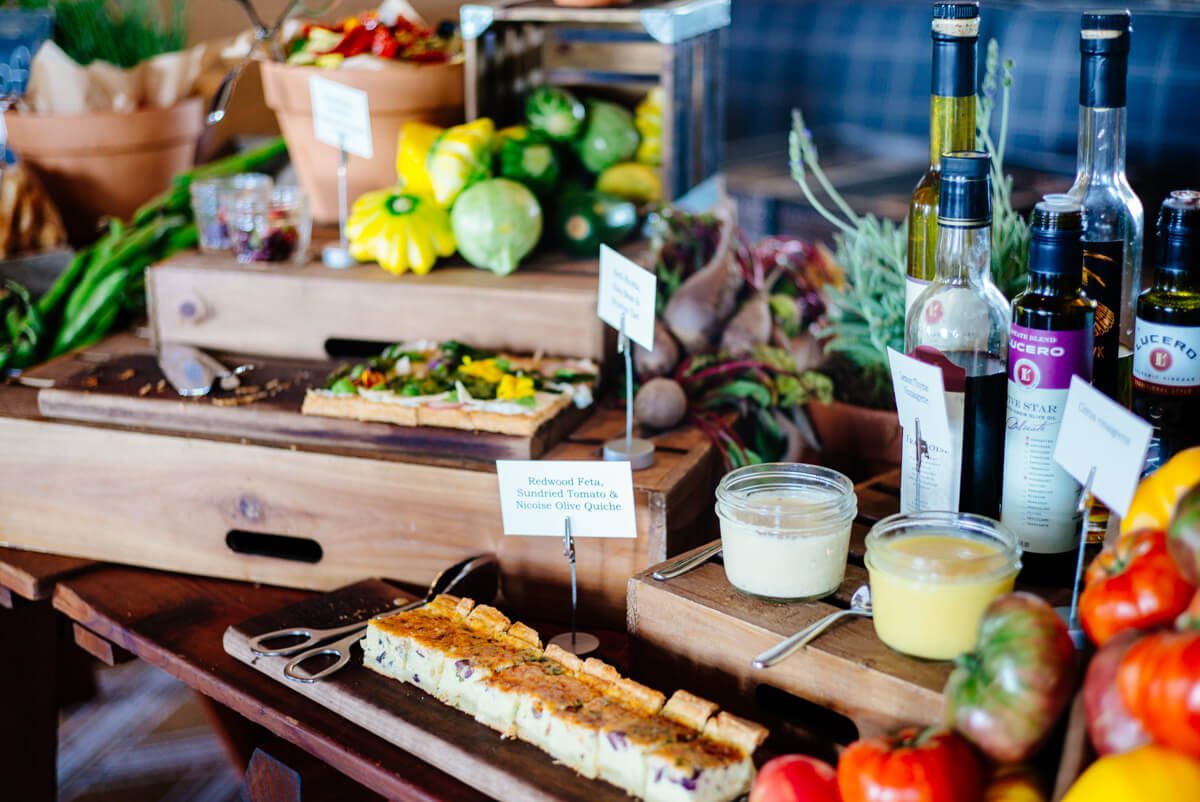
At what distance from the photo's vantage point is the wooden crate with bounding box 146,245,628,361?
189 cm

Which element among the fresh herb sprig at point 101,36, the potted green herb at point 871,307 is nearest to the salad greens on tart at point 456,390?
the potted green herb at point 871,307

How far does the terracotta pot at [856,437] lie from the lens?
1780mm

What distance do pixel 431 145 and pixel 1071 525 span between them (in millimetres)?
1296

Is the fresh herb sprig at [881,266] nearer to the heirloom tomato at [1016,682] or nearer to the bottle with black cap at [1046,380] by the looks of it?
A: the bottle with black cap at [1046,380]

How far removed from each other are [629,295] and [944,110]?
1.50ft

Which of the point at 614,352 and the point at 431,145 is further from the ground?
the point at 431,145

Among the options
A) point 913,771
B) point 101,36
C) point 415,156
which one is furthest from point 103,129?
point 913,771

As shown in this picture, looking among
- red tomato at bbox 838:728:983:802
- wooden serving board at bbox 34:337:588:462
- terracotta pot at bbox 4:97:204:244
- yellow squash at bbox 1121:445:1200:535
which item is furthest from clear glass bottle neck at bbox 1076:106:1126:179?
terracotta pot at bbox 4:97:204:244

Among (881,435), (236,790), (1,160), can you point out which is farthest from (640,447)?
(1,160)

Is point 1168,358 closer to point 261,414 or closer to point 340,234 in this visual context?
point 261,414

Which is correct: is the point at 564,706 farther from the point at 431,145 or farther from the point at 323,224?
the point at 323,224

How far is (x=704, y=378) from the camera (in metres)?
1.86

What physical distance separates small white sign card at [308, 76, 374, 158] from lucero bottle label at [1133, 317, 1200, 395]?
4.42 feet

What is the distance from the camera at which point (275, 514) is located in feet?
5.74
